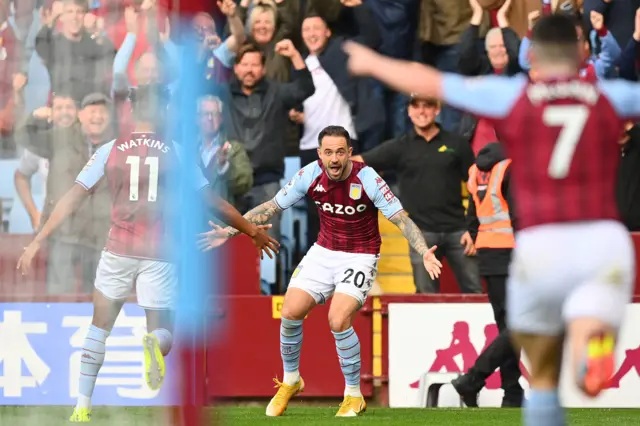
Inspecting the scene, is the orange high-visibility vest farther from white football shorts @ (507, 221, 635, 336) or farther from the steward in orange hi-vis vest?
white football shorts @ (507, 221, 635, 336)

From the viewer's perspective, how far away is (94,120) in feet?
23.5

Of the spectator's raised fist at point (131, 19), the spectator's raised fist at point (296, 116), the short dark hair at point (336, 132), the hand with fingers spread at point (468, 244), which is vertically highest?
the spectator's raised fist at point (131, 19)

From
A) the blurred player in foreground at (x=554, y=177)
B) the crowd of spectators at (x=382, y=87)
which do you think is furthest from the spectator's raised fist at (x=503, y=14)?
the blurred player in foreground at (x=554, y=177)

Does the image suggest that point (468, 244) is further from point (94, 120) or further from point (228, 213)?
point (94, 120)

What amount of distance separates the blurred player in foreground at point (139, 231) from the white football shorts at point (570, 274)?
167 cm

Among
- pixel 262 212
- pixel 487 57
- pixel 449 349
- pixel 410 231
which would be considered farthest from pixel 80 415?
pixel 487 57

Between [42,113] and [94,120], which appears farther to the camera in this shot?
[94,120]

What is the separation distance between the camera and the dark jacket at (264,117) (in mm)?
12344

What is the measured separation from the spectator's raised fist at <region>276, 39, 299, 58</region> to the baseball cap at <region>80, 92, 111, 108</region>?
583cm

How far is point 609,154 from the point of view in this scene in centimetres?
540

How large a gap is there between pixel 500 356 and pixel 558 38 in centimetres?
602

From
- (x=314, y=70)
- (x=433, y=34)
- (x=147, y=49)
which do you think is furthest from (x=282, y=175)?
(x=147, y=49)

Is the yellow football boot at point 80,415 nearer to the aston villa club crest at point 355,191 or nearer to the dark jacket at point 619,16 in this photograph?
the aston villa club crest at point 355,191

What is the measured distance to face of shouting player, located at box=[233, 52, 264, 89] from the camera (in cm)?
1239
